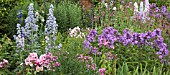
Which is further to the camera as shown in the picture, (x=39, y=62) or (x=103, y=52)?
(x=103, y=52)

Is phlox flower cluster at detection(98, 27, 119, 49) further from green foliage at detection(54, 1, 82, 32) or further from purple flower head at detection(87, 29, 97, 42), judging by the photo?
green foliage at detection(54, 1, 82, 32)

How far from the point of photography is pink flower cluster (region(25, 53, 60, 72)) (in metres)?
3.90

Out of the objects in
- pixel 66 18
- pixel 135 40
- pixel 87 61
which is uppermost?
pixel 66 18

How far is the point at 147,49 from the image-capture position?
539cm

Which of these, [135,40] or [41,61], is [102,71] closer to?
[41,61]

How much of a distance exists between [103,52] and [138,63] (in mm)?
489

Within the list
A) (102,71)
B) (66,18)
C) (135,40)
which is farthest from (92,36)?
(66,18)

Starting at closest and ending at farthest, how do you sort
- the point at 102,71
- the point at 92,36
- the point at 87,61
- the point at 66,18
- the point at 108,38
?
the point at 102,71, the point at 87,61, the point at 108,38, the point at 92,36, the point at 66,18

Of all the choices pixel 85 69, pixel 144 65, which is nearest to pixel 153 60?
pixel 144 65

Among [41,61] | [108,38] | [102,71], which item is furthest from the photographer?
[108,38]

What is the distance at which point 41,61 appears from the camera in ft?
12.9

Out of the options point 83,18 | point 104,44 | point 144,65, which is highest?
point 83,18

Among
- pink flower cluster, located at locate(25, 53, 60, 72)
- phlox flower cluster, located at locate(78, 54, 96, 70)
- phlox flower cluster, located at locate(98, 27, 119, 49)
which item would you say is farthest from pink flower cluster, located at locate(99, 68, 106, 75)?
phlox flower cluster, located at locate(98, 27, 119, 49)

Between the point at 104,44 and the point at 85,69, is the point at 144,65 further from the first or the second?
the point at 85,69
